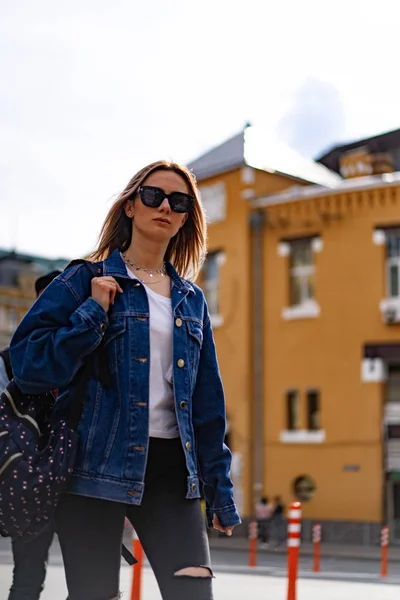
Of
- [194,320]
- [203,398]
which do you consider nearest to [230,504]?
[203,398]

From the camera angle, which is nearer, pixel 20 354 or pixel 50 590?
pixel 20 354

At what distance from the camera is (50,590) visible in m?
11.5

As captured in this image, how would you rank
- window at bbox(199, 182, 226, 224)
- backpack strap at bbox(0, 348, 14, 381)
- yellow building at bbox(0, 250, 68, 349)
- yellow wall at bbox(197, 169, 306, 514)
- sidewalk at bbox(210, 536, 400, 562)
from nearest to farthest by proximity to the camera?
backpack strap at bbox(0, 348, 14, 381) → sidewalk at bbox(210, 536, 400, 562) → yellow wall at bbox(197, 169, 306, 514) → window at bbox(199, 182, 226, 224) → yellow building at bbox(0, 250, 68, 349)

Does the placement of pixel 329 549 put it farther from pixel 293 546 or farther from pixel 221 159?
pixel 293 546

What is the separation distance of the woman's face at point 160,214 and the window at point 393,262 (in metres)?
27.9

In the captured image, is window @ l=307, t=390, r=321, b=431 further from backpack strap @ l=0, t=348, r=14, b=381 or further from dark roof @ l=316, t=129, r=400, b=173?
backpack strap @ l=0, t=348, r=14, b=381

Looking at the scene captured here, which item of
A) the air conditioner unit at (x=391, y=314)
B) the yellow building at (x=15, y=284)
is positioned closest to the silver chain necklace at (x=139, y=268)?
the air conditioner unit at (x=391, y=314)

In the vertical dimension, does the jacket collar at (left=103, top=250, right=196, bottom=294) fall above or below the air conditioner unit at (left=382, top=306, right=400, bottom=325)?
below

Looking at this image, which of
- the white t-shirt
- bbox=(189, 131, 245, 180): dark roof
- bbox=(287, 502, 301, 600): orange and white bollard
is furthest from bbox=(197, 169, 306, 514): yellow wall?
the white t-shirt

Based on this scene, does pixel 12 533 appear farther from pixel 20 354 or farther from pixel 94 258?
pixel 94 258

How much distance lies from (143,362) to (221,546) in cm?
2722

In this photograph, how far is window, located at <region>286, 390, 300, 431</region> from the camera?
33375mm

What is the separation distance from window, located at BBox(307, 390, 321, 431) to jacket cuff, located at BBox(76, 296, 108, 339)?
2932 cm

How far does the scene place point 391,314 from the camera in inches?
1238
